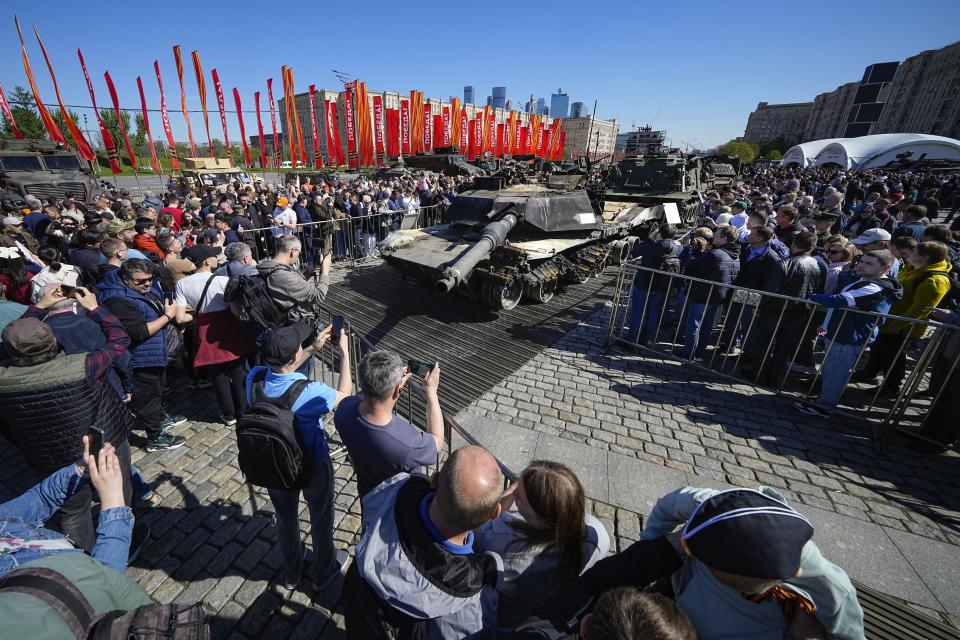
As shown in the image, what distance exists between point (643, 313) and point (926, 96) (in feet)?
344

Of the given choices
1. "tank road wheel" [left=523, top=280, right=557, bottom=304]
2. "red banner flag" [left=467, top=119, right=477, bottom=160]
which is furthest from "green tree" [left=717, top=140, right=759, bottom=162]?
"tank road wheel" [left=523, top=280, right=557, bottom=304]

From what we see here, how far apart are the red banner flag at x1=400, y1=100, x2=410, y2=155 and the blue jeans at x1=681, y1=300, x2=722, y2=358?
Result: 102 feet

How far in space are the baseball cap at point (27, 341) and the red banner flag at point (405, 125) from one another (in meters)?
33.4

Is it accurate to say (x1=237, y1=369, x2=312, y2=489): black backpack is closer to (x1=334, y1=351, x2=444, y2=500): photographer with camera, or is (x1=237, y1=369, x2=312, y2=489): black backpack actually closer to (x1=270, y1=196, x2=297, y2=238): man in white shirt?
(x1=334, y1=351, x2=444, y2=500): photographer with camera

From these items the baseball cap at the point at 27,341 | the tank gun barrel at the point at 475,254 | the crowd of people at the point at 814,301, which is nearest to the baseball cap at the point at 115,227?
the baseball cap at the point at 27,341

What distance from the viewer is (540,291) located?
27.9 ft

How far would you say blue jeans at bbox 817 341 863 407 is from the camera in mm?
5018

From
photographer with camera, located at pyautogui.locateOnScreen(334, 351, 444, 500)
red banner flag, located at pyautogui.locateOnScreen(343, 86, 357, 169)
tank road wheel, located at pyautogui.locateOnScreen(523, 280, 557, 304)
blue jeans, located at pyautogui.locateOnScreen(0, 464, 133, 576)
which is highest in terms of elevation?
red banner flag, located at pyautogui.locateOnScreen(343, 86, 357, 169)

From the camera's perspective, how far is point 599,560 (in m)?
1.97

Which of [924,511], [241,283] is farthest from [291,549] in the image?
[924,511]

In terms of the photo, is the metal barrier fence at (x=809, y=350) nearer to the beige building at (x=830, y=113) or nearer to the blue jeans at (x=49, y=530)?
the blue jeans at (x=49, y=530)

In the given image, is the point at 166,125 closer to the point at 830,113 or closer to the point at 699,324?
the point at 699,324

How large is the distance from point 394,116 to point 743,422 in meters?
33.1

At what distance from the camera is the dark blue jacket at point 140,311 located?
3911 mm
